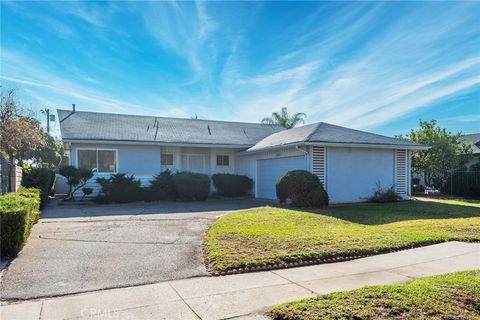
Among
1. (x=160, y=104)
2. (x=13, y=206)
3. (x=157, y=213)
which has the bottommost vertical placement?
(x=157, y=213)

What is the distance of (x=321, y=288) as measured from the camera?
4.70 metres

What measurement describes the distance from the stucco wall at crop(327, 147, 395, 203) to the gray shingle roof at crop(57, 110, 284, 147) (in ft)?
22.6

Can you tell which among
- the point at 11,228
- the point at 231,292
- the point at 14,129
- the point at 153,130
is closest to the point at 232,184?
the point at 153,130

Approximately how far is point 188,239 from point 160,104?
1573cm

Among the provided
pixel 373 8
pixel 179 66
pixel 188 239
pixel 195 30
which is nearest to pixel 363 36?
pixel 373 8

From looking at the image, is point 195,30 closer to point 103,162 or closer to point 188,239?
point 188,239

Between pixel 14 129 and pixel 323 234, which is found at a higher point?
pixel 14 129

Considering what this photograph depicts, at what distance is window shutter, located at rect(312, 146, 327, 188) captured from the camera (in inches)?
593

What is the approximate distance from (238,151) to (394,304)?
1800 cm

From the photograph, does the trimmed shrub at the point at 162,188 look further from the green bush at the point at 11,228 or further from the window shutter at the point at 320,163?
the green bush at the point at 11,228

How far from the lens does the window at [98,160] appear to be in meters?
17.9

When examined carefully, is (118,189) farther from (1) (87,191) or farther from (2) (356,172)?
(2) (356,172)

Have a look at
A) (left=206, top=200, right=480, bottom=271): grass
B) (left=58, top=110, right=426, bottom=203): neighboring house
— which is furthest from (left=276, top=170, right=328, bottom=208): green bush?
(left=58, top=110, right=426, bottom=203): neighboring house

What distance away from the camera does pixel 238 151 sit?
21.7 meters
